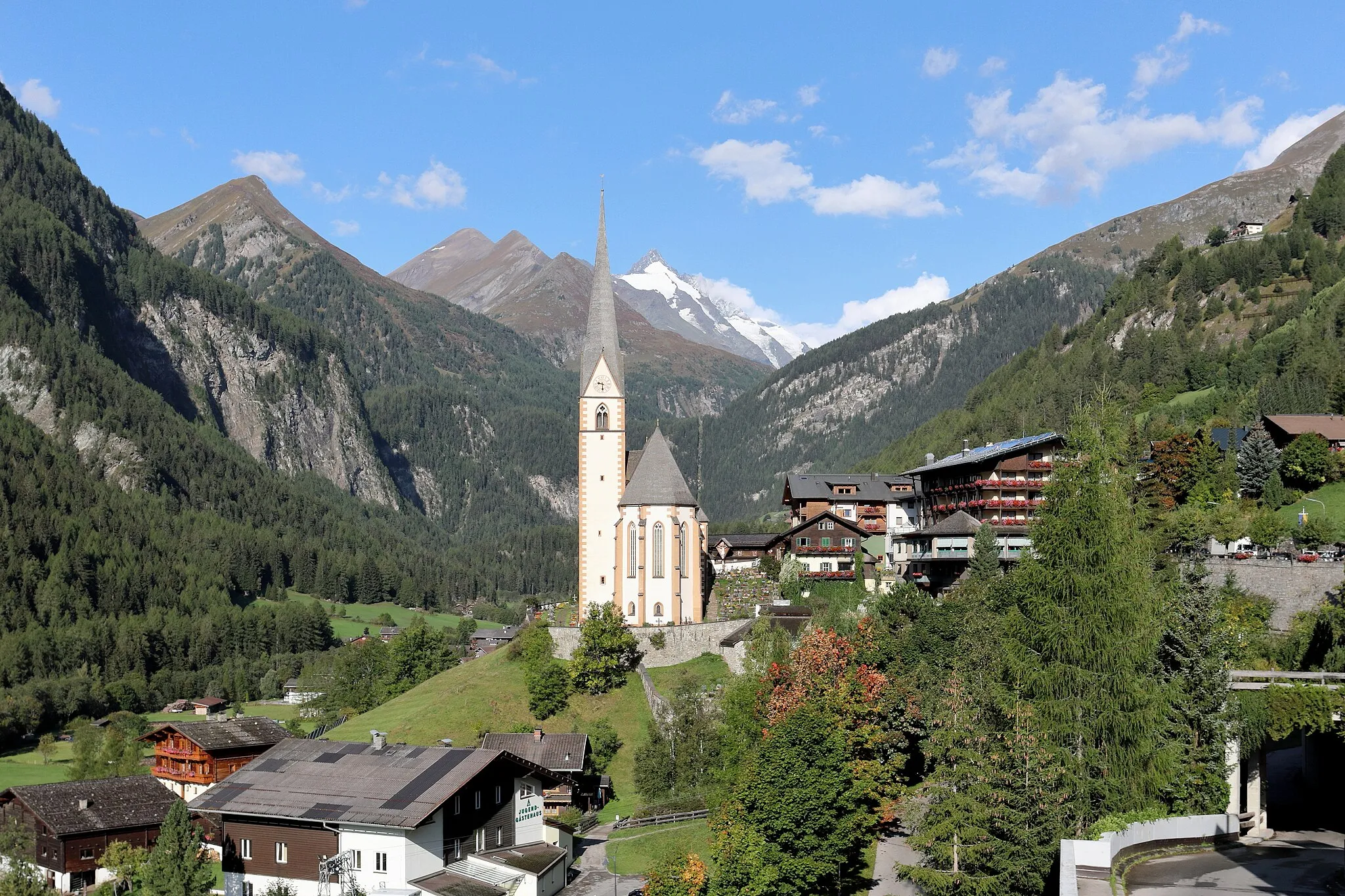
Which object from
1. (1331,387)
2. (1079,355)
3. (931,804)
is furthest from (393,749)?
(1079,355)

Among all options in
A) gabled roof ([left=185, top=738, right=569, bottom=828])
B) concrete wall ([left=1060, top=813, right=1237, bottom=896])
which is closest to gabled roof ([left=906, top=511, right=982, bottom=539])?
gabled roof ([left=185, top=738, right=569, bottom=828])

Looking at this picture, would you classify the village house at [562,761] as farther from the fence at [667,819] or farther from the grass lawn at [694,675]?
the grass lawn at [694,675]

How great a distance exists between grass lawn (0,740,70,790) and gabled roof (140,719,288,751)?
12.2m

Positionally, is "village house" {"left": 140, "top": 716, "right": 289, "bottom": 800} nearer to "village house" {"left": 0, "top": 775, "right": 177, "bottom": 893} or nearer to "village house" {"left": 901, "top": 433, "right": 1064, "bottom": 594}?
"village house" {"left": 0, "top": 775, "right": 177, "bottom": 893}

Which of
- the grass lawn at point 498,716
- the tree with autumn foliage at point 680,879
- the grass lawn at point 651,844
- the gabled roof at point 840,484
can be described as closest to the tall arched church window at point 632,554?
the grass lawn at point 498,716

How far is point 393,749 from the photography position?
67062 millimetres

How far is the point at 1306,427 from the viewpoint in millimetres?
90562

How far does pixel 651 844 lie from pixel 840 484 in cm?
5715

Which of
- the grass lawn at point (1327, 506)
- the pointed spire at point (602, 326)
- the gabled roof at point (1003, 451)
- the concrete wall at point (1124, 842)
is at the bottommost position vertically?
the concrete wall at point (1124, 842)

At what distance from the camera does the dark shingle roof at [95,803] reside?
74.6 m

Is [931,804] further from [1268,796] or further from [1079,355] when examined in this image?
[1079,355]

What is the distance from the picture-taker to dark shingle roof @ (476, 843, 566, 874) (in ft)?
198

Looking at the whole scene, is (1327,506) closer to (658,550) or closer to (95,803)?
(658,550)

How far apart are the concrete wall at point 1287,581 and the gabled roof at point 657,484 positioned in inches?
1456
